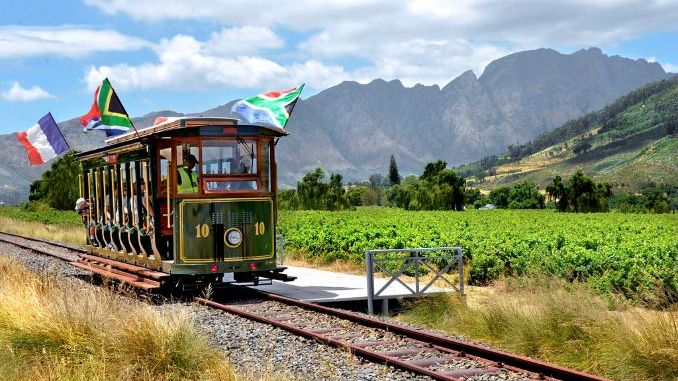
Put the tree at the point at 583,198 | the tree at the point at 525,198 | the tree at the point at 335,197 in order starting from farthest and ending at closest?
the tree at the point at 525,198 < the tree at the point at 335,197 < the tree at the point at 583,198

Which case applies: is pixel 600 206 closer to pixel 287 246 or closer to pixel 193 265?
pixel 287 246

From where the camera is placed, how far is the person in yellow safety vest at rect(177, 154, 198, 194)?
1414 centimetres

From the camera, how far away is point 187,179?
46.4ft

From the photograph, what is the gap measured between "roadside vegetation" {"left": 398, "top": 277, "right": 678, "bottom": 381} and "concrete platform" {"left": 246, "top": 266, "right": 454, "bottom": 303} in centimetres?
108

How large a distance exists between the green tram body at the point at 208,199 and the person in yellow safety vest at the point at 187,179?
66 mm

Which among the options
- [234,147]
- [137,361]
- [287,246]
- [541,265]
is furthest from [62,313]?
[287,246]

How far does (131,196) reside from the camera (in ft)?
51.7

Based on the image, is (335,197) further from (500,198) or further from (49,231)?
(500,198)

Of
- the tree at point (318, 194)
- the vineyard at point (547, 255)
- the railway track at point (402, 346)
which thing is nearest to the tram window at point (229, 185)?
the railway track at point (402, 346)

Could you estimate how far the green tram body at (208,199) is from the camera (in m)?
14.1

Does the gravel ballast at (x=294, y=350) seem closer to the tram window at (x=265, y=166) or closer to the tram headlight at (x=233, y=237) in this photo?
the tram headlight at (x=233, y=237)

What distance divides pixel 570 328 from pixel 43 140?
51.3ft

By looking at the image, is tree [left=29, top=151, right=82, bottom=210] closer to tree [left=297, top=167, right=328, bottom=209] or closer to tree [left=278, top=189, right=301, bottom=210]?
tree [left=278, top=189, right=301, bottom=210]

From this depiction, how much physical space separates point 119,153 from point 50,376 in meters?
9.65
